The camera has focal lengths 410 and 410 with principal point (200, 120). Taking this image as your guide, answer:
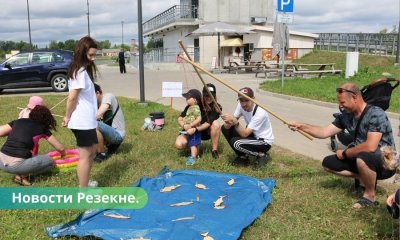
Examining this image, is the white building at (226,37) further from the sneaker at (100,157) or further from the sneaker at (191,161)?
the sneaker at (191,161)

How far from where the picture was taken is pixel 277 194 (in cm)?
458

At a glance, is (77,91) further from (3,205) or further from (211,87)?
(211,87)

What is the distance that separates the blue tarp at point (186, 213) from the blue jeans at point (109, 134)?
1208mm

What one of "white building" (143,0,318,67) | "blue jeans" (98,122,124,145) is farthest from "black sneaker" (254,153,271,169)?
"white building" (143,0,318,67)

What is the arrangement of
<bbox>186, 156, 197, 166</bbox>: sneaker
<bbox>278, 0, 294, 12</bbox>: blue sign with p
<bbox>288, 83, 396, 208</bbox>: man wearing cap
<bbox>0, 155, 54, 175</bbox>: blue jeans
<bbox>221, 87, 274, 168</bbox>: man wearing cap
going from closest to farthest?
<bbox>288, 83, 396, 208</bbox>: man wearing cap
<bbox>0, 155, 54, 175</bbox>: blue jeans
<bbox>221, 87, 274, 168</bbox>: man wearing cap
<bbox>186, 156, 197, 166</bbox>: sneaker
<bbox>278, 0, 294, 12</bbox>: blue sign with p

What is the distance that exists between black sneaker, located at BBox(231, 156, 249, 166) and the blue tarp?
66 centimetres

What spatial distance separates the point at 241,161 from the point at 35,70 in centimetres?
1227

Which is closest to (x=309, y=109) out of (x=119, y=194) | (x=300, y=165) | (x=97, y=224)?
(x=300, y=165)

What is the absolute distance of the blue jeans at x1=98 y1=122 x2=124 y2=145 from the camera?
581 centimetres

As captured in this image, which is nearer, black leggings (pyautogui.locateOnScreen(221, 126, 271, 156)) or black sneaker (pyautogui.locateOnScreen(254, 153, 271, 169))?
black leggings (pyautogui.locateOnScreen(221, 126, 271, 156))

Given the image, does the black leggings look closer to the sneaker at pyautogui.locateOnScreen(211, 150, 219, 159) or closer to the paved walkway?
the sneaker at pyautogui.locateOnScreen(211, 150, 219, 159)

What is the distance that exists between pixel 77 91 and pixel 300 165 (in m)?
3.24

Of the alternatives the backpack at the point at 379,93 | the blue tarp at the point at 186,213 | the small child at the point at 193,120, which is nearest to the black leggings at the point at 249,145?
the blue tarp at the point at 186,213

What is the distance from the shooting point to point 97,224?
3.68 m
